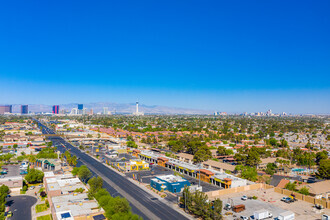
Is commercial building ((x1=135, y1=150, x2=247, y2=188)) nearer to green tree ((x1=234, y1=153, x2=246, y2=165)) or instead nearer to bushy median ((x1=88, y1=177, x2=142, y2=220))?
green tree ((x1=234, y1=153, x2=246, y2=165))

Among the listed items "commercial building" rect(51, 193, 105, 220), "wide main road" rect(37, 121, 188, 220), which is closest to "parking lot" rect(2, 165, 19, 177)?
"wide main road" rect(37, 121, 188, 220)

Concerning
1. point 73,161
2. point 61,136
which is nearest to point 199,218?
point 73,161

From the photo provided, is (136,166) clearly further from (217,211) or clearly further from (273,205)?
(217,211)

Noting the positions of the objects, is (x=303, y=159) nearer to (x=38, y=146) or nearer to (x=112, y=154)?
(x=112, y=154)

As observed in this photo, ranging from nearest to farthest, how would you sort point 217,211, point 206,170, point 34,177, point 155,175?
point 217,211 → point 34,177 → point 206,170 → point 155,175

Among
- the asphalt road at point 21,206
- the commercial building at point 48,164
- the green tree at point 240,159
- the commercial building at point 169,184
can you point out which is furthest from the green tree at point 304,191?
the commercial building at point 48,164

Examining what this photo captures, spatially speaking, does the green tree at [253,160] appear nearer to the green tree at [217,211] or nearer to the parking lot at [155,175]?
the parking lot at [155,175]

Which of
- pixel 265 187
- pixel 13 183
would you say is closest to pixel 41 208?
pixel 13 183
